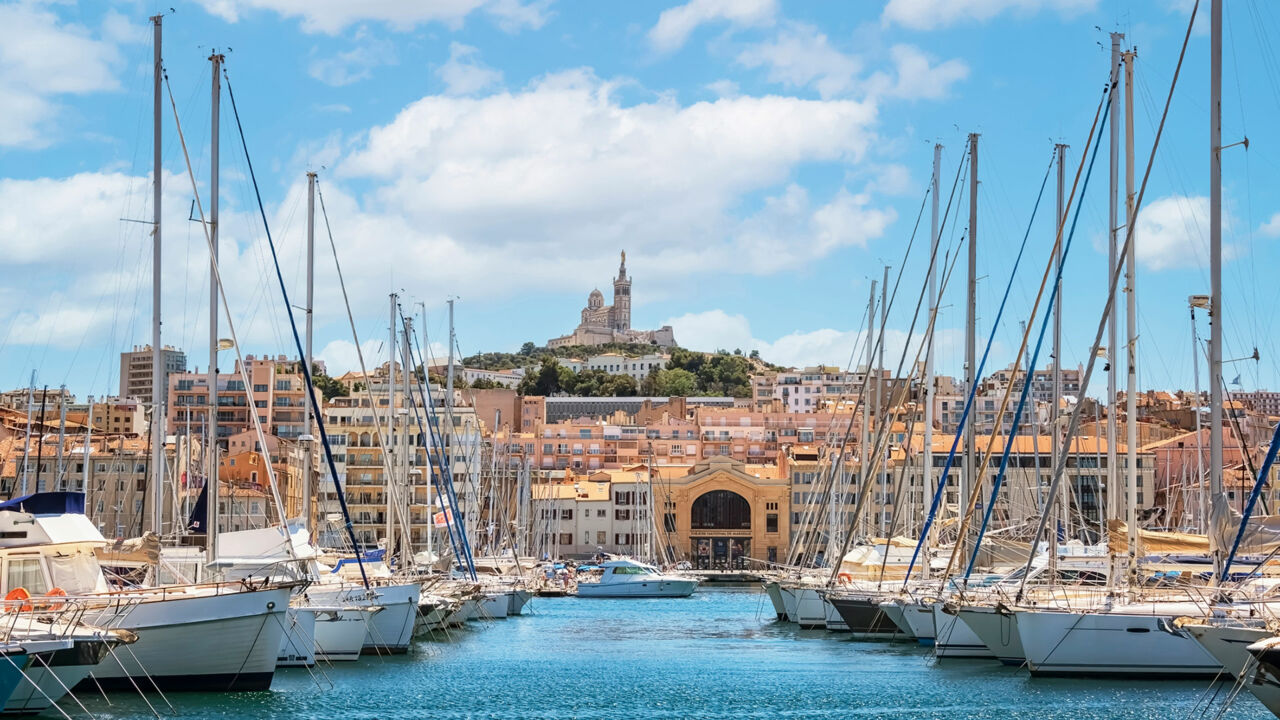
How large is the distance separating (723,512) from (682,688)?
9149 centimetres

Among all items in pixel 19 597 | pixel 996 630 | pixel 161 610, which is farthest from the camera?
pixel 996 630

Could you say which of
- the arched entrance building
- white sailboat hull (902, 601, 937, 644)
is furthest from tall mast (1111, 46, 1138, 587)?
the arched entrance building

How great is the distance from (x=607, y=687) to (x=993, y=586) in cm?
894

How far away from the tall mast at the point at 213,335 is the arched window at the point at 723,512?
312ft

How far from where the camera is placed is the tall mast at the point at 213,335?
102ft

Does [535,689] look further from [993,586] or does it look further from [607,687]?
[993,586]

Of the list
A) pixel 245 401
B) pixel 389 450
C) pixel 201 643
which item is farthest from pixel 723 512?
pixel 201 643

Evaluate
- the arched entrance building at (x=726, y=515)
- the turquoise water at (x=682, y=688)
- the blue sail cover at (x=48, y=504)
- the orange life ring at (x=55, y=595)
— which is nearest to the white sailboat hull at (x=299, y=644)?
the turquoise water at (x=682, y=688)

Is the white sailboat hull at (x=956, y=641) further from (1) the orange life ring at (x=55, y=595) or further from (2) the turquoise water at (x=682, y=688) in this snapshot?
(1) the orange life ring at (x=55, y=595)

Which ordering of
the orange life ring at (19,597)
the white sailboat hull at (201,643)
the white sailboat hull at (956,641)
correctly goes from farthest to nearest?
the white sailboat hull at (956,641) → the white sailboat hull at (201,643) → the orange life ring at (19,597)

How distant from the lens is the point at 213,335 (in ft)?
107

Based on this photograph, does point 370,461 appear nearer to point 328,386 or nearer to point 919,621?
point 919,621

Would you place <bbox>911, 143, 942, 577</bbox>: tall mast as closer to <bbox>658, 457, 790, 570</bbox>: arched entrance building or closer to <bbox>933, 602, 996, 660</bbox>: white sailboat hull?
<bbox>933, 602, 996, 660</bbox>: white sailboat hull

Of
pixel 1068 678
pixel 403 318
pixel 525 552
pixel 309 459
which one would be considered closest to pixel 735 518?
pixel 525 552
